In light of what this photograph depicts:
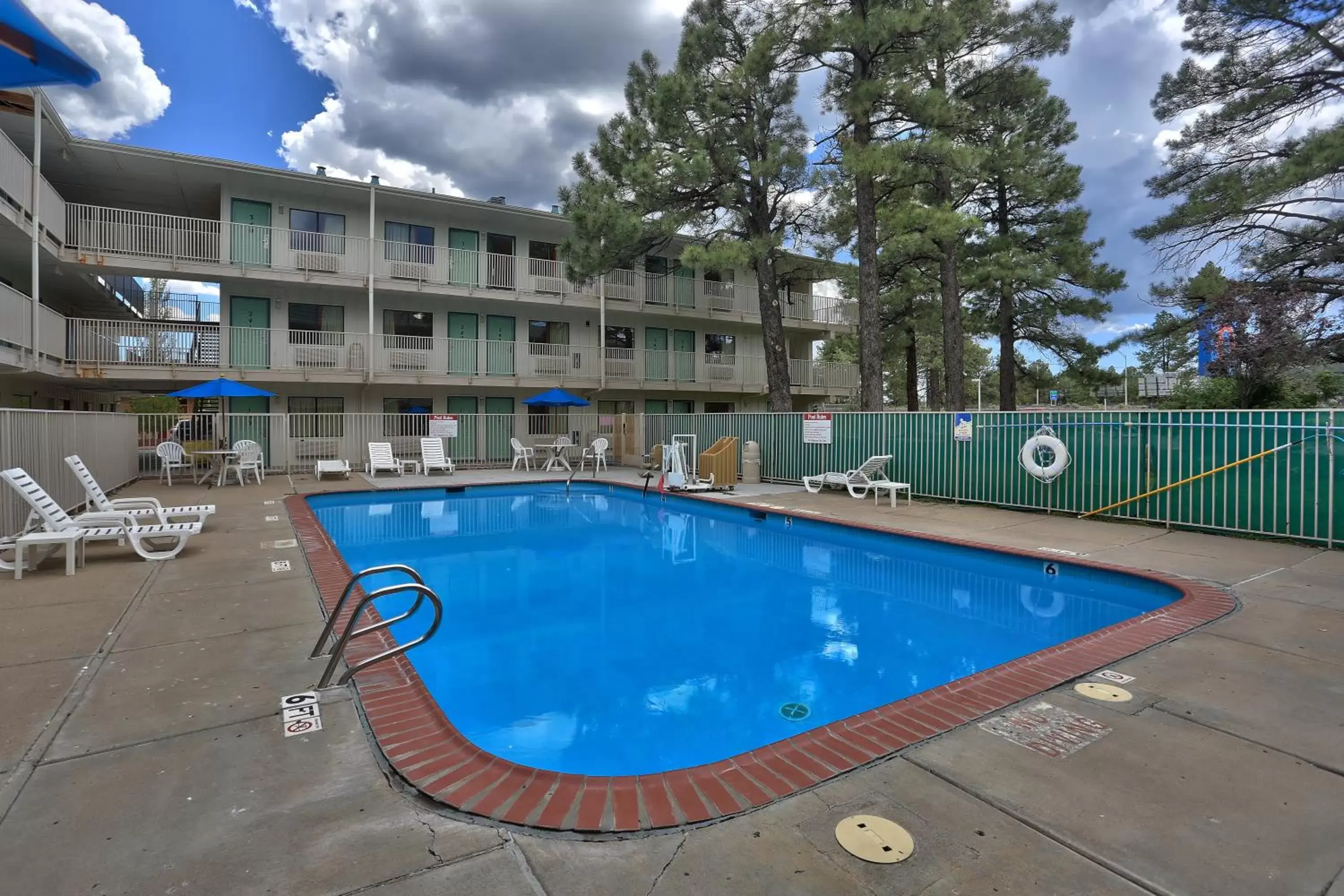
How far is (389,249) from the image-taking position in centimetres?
1948

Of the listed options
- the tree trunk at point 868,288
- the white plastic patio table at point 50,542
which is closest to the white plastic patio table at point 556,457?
the tree trunk at point 868,288

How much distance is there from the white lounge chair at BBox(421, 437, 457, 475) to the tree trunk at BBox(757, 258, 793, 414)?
9.40 metres

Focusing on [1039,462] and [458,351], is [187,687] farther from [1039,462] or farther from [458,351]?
[458,351]

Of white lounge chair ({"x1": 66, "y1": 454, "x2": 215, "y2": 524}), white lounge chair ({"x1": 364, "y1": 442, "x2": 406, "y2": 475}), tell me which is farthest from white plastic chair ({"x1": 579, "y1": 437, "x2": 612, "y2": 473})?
white lounge chair ({"x1": 66, "y1": 454, "x2": 215, "y2": 524})

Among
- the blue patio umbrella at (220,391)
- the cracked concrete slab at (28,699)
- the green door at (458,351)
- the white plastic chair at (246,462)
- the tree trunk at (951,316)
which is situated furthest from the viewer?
the green door at (458,351)

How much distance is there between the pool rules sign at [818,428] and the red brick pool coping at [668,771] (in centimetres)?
1046

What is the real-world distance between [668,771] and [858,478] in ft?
37.5

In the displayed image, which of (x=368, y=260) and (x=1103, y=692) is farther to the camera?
(x=368, y=260)

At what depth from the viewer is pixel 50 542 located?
19.8ft

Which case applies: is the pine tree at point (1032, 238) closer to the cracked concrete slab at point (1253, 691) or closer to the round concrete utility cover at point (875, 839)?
the cracked concrete slab at point (1253, 691)

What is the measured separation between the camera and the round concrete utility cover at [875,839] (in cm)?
215

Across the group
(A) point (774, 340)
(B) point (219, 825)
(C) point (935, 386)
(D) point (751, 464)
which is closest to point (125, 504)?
(B) point (219, 825)

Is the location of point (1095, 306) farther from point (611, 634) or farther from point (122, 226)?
point (122, 226)

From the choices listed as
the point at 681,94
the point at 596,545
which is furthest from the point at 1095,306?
the point at 596,545
